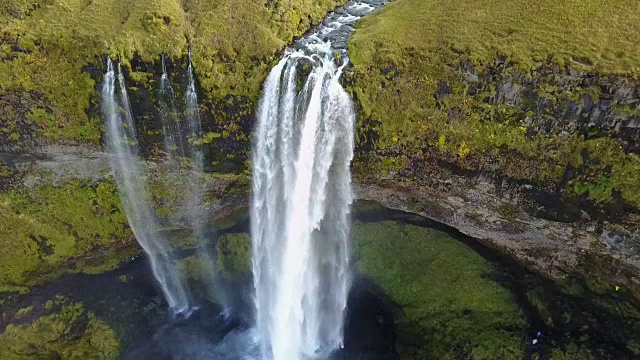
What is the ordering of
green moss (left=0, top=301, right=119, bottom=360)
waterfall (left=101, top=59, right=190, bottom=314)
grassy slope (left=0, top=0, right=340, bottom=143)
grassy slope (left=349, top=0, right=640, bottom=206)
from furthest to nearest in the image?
A: green moss (left=0, top=301, right=119, bottom=360) → waterfall (left=101, top=59, right=190, bottom=314) → grassy slope (left=0, top=0, right=340, bottom=143) → grassy slope (left=349, top=0, right=640, bottom=206)

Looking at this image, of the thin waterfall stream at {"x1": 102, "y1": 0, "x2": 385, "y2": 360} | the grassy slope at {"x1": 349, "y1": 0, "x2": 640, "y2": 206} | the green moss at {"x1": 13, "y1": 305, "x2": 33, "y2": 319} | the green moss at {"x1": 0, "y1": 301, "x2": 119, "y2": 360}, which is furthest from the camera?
the green moss at {"x1": 13, "y1": 305, "x2": 33, "y2": 319}

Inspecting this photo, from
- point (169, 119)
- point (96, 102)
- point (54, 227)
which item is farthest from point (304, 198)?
point (54, 227)

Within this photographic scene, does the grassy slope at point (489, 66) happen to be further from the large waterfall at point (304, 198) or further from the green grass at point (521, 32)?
the large waterfall at point (304, 198)

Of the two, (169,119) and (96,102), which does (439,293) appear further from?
(96,102)

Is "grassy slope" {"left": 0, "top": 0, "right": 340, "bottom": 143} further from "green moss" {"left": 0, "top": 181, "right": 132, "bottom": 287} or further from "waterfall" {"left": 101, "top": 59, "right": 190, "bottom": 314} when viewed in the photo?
"green moss" {"left": 0, "top": 181, "right": 132, "bottom": 287}

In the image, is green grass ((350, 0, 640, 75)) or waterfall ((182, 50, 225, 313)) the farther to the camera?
waterfall ((182, 50, 225, 313))

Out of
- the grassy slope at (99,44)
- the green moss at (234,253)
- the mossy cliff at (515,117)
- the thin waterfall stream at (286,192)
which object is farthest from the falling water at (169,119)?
the mossy cliff at (515,117)

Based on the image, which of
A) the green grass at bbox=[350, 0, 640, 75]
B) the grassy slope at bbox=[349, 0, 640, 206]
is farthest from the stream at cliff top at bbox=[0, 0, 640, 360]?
the green grass at bbox=[350, 0, 640, 75]
